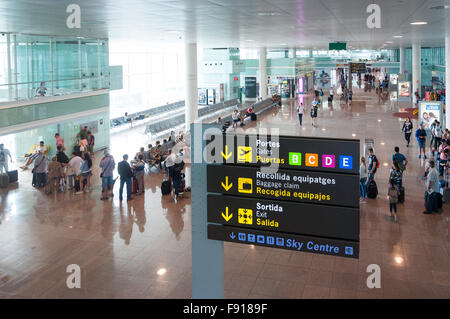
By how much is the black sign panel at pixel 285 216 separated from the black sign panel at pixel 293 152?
1.51ft

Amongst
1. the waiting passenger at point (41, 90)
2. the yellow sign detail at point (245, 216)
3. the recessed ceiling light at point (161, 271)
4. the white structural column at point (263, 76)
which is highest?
the white structural column at point (263, 76)

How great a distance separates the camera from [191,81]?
2489 centimetres

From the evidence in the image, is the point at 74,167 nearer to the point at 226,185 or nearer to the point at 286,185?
the point at 226,185

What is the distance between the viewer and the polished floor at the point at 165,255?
771 centimetres

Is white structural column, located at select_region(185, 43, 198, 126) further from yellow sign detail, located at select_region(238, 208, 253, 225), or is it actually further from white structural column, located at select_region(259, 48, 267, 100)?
yellow sign detail, located at select_region(238, 208, 253, 225)

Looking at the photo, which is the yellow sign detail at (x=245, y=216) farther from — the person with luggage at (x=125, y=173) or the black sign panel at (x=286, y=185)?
the person with luggage at (x=125, y=173)

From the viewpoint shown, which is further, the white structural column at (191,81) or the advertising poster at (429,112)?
the white structural column at (191,81)

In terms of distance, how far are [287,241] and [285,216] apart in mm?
304

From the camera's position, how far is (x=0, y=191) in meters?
14.8

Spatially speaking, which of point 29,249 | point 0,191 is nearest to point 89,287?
point 29,249

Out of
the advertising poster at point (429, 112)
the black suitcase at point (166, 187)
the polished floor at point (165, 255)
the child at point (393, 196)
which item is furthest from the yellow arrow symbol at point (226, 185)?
the advertising poster at point (429, 112)

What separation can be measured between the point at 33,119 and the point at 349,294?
1236 cm

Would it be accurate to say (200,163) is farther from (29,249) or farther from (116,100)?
(116,100)

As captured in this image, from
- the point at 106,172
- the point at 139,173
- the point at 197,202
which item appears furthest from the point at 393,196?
the point at 106,172
